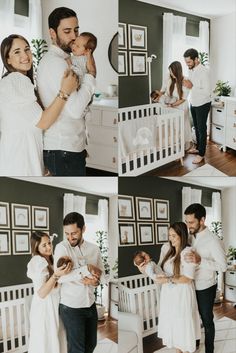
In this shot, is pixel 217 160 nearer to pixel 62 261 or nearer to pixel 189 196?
pixel 189 196

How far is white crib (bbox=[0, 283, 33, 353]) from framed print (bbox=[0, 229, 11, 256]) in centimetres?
16

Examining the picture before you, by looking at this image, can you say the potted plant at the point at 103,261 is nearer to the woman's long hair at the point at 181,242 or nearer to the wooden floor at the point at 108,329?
the wooden floor at the point at 108,329

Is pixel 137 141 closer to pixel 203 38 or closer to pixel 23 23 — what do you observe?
pixel 203 38

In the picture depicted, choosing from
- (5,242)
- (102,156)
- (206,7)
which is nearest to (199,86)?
(206,7)

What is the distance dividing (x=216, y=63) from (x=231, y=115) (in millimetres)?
268

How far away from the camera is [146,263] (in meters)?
2.24

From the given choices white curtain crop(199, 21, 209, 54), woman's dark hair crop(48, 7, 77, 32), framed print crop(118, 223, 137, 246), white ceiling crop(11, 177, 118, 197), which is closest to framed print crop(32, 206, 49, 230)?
white ceiling crop(11, 177, 118, 197)

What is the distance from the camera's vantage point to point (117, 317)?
2.22m

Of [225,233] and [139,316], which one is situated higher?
[225,233]

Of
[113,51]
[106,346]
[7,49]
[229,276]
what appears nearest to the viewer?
[7,49]

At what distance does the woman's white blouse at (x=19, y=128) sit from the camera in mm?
1996

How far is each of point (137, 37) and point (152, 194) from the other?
0.75 metres

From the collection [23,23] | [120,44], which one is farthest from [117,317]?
[23,23]

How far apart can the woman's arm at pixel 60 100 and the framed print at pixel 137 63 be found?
281 millimetres
